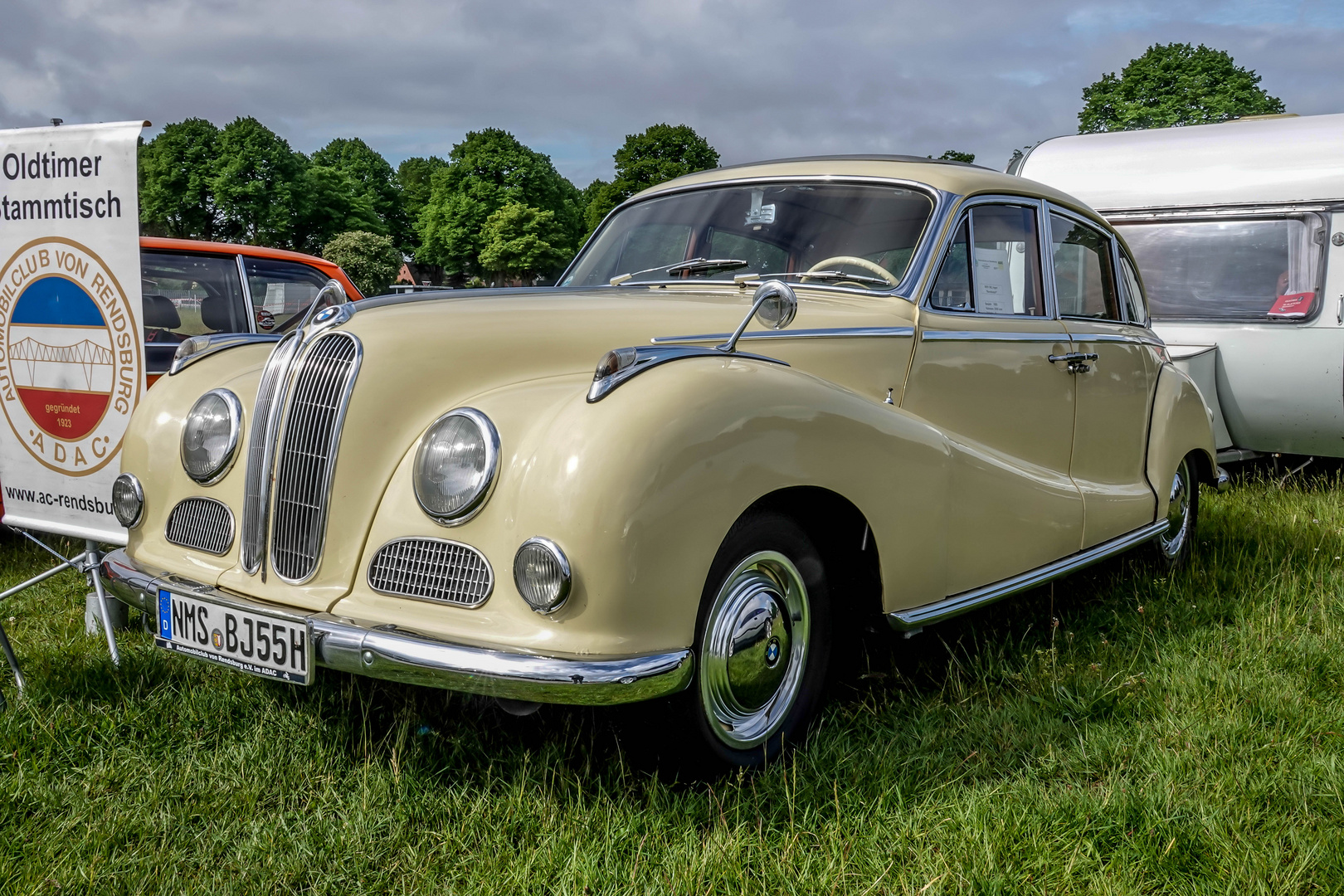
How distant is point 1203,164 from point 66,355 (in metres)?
6.99

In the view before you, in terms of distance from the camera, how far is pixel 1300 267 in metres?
6.67

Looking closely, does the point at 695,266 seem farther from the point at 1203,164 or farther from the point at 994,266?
the point at 1203,164

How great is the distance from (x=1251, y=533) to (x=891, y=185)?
11.0ft

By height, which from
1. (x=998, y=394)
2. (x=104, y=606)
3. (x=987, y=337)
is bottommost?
(x=104, y=606)

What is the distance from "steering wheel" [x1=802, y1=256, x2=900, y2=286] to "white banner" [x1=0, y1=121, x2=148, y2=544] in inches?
90.6

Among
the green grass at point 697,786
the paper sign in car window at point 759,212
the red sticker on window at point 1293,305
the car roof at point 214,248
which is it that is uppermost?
the car roof at point 214,248

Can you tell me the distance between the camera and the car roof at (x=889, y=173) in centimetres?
362

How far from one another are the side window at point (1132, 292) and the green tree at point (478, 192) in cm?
5274

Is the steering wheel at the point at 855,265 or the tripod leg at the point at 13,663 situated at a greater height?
the steering wheel at the point at 855,265

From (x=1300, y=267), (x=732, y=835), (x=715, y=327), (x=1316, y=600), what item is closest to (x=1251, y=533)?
(x=1316, y=600)

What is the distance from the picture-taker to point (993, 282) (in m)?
3.76

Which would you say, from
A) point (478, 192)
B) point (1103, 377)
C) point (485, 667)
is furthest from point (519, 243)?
point (485, 667)

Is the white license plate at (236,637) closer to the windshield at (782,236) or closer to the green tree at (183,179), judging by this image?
the windshield at (782,236)

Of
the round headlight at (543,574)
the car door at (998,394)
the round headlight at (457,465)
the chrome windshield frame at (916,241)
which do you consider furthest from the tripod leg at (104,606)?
the car door at (998,394)
